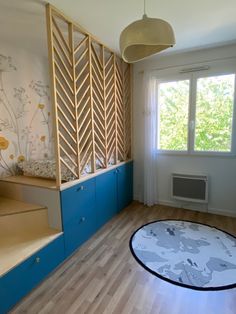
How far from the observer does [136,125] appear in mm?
3482

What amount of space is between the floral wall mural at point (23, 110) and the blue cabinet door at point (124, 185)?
46.2 inches

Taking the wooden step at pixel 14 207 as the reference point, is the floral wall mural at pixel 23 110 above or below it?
above

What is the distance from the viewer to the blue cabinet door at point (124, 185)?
3.13m

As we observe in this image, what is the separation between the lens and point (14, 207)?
6.83ft

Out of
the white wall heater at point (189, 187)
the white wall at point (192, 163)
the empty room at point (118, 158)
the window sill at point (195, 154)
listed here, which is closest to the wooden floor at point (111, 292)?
the empty room at point (118, 158)

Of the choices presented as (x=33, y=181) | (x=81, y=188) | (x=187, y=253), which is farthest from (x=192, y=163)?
(x=33, y=181)

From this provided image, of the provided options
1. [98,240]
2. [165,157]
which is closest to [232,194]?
[165,157]

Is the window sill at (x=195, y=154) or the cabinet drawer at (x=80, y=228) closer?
the cabinet drawer at (x=80, y=228)

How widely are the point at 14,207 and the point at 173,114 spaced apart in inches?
101

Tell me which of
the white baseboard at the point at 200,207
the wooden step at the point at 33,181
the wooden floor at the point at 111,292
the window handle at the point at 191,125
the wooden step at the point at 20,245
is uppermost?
the window handle at the point at 191,125

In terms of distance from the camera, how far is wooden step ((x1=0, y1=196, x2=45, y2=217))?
1.99m

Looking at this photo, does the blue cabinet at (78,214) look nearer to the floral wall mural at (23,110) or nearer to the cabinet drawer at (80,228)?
the cabinet drawer at (80,228)

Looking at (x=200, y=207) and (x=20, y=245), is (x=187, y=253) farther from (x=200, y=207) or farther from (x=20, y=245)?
(x=20, y=245)

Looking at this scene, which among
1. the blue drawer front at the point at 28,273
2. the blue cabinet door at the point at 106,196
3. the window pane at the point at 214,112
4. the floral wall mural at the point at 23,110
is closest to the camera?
the blue drawer front at the point at 28,273
